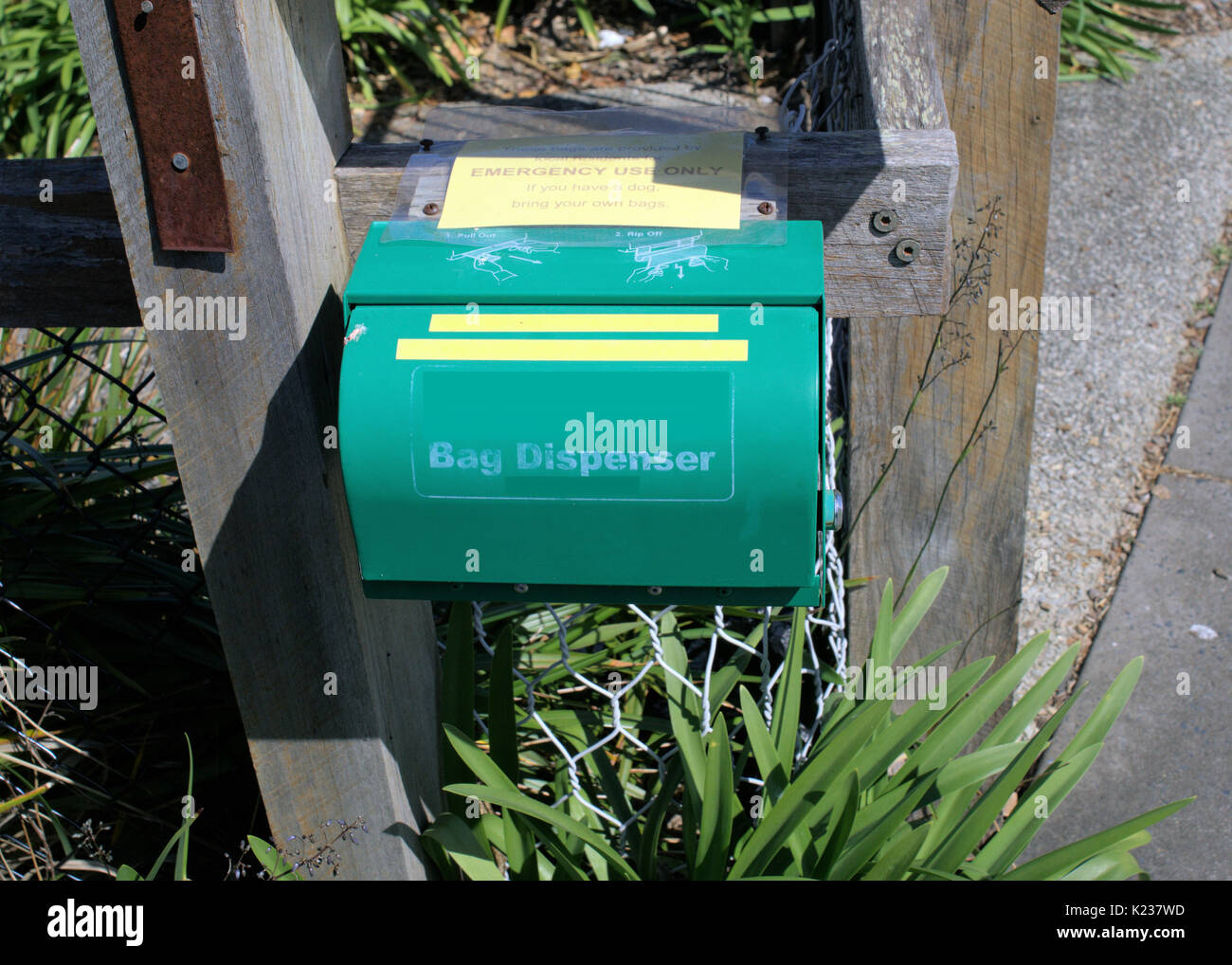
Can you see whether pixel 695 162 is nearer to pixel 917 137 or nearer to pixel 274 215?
pixel 917 137

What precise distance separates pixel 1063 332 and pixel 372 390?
3.44 metres

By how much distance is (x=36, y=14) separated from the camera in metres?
4.69

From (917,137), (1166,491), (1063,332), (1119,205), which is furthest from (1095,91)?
(917,137)

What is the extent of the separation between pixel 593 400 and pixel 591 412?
0.01 meters

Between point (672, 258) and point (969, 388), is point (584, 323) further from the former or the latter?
point (969, 388)

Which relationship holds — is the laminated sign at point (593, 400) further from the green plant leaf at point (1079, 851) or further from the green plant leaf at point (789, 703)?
the green plant leaf at point (1079, 851)

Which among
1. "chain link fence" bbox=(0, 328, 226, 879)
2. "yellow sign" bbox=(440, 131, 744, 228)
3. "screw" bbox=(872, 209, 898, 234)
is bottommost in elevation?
"chain link fence" bbox=(0, 328, 226, 879)

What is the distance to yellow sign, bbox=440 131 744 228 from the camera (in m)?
1.24

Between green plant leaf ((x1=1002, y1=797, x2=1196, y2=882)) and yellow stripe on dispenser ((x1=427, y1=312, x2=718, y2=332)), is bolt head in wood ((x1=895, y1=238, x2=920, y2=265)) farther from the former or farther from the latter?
green plant leaf ((x1=1002, y1=797, x2=1196, y2=882))

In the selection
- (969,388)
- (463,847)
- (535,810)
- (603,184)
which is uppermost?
(603,184)

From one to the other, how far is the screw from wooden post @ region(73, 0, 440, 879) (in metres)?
0.70

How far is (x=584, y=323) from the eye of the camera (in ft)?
3.77

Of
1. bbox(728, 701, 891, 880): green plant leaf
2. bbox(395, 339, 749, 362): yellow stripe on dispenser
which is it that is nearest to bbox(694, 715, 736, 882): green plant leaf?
bbox(728, 701, 891, 880): green plant leaf

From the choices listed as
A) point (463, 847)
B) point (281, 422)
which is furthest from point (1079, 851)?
point (281, 422)
